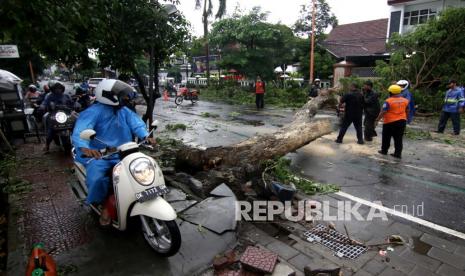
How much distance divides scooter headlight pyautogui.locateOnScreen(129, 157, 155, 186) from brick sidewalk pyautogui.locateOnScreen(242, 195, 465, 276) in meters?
1.41

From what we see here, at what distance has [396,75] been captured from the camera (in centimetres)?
1379

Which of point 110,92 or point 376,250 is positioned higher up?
point 110,92

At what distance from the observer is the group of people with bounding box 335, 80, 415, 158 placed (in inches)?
269

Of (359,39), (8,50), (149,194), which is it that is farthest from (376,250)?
(359,39)

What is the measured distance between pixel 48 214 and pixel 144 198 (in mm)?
2225

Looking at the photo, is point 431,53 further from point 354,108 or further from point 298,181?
point 298,181

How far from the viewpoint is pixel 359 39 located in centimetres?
2847

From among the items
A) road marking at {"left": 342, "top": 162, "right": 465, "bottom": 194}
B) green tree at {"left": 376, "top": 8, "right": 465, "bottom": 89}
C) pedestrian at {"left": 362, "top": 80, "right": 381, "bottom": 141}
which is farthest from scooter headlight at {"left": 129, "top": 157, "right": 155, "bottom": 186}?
green tree at {"left": 376, "top": 8, "right": 465, "bottom": 89}

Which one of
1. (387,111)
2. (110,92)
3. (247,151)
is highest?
(110,92)

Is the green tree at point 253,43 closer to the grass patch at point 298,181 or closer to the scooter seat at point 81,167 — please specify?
the grass patch at point 298,181

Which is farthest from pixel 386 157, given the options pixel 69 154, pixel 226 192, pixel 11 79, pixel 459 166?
pixel 11 79

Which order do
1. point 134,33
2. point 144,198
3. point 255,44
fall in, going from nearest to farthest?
point 144,198 < point 134,33 < point 255,44

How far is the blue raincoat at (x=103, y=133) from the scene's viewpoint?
10.8 feet

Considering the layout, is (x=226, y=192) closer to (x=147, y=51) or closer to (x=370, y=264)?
(x=370, y=264)
